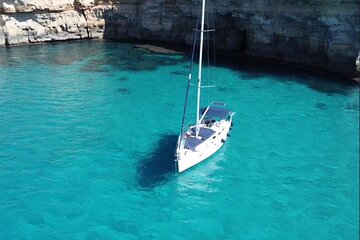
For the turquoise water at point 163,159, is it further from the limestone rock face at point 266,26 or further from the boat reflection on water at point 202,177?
the limestone rock face at point 266,26

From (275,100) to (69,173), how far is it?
69.5 feet

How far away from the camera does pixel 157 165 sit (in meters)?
27.4

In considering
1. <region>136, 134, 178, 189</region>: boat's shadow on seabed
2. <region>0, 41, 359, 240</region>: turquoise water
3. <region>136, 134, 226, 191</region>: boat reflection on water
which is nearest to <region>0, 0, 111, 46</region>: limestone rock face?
<region>0, 41, 359, 240</region>: turquoise water

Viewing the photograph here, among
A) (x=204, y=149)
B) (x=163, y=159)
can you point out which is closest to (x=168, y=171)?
(x=163, y=159)

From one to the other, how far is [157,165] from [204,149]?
3304mm

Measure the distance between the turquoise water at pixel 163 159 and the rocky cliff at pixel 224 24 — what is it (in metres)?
3.81

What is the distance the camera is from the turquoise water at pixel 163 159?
22.1 metres

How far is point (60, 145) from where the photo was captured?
97.3ft

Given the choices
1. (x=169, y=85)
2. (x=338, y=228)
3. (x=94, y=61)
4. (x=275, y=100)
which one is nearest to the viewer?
(x=338, y=228)

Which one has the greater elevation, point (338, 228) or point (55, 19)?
point (55, 19)

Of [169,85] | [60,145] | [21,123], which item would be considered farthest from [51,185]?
[169,85]

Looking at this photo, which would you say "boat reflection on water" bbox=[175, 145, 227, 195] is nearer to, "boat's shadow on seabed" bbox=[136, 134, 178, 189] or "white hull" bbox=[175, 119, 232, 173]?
"white hull" bbox=[175, 119, 232, 173]

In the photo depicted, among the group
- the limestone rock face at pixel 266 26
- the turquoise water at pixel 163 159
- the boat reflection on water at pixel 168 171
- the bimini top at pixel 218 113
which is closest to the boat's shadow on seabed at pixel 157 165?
the boat reflection on water at pixel 168 171

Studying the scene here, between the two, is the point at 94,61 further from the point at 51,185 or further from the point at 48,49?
the point at 51,185
